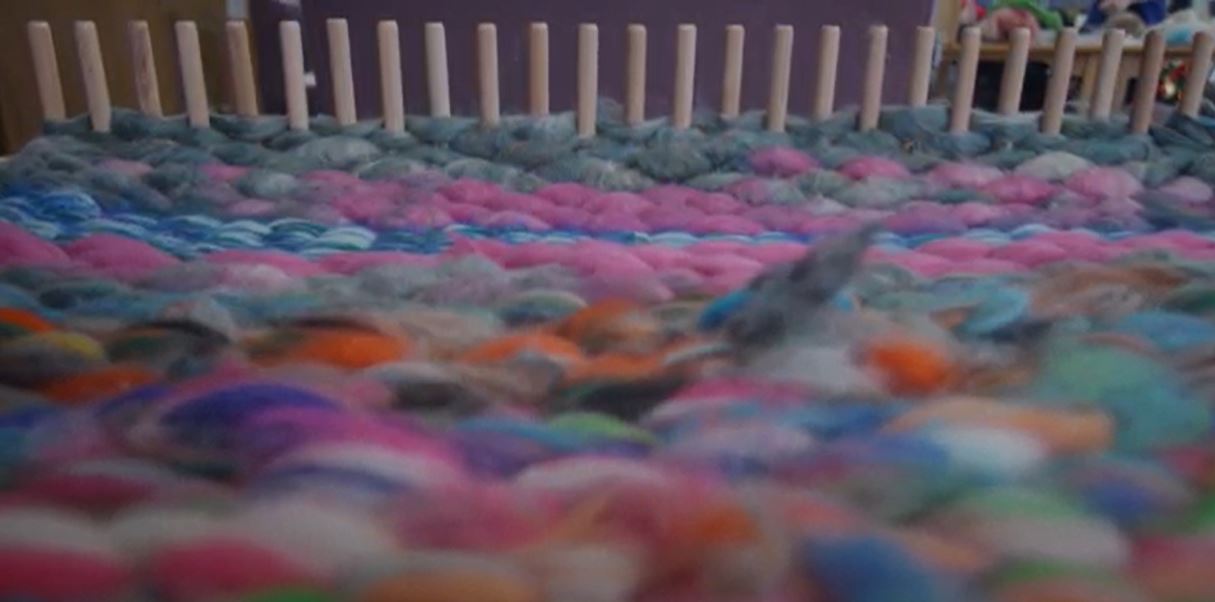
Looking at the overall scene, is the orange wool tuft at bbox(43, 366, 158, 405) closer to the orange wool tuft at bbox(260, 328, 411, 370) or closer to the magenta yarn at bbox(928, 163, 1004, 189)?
the orange wool tuft at bbox(260, 328, 411, 370)

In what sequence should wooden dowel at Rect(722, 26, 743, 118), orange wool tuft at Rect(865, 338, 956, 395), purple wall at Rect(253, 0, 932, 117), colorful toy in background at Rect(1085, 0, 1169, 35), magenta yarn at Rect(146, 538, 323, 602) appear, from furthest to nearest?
colorful toy in background at Rect(1085, 0, 1169, 35), purple wall at Rect(253, 0, 932, 117), wooden dowel at Rect(722, 26, 743, 118), orange wool tuft at Rect(865, 338, 956, 395), magenta yarn at Rect(146, 538, 323, 602)

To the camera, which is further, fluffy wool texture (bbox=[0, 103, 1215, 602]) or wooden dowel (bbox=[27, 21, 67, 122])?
wooden dowel (bbox=[27, 21, 67, 122])

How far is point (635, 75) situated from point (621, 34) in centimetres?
46

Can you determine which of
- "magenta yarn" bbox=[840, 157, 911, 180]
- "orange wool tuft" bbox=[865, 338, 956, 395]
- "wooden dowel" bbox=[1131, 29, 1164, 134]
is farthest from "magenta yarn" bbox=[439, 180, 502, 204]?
"wooden dowel" bbox=[1131, 29, 1164, 134]

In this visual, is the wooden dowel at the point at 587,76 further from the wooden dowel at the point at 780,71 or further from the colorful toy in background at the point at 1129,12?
the colorful toy in background at the point at 1129,12

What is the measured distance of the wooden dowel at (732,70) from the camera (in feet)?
2.06

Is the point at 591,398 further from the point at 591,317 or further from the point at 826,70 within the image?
the point at 826,70

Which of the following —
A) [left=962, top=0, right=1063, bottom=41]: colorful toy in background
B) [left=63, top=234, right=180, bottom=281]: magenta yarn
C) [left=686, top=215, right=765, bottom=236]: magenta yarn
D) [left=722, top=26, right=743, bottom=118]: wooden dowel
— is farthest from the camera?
[left=962, top=0, right=1063, bottom=41]: colorful toy in background

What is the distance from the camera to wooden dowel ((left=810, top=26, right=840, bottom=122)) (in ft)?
2.03

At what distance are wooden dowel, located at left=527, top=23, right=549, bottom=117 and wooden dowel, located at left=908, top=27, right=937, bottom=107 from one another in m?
0.24

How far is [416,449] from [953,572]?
0.12m

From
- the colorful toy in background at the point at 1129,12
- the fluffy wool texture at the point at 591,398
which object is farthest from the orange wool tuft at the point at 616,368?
the colorful toy in background at the point at 1129,12

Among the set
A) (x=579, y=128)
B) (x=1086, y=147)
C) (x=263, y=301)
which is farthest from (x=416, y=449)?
(x=1086, y=147)

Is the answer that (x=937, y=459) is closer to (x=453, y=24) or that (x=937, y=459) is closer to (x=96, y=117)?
(x=96, y=117)
